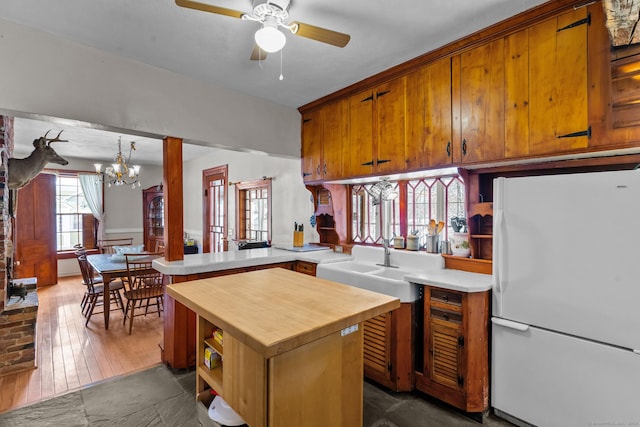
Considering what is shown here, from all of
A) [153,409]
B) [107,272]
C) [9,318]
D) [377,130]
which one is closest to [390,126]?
[377,130]

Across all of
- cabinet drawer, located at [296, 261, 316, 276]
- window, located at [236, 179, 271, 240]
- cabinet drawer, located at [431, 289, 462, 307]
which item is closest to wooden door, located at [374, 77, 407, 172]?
cabinet drawer, located at [431, 289, 462, 307]

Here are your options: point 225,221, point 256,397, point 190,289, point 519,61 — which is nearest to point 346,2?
point 519,61

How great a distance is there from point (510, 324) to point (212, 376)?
169 cm

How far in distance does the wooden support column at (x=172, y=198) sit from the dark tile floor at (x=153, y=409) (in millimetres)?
1009

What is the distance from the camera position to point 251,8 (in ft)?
5.60

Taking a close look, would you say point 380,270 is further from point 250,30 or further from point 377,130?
point 250,30

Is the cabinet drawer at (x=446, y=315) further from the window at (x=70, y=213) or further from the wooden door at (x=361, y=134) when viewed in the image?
the window at (x=70, y=213)

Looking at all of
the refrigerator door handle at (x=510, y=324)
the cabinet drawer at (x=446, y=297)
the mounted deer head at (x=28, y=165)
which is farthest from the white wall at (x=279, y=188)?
the mounted deer head at (x=28, y=165)

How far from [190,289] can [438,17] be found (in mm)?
2083

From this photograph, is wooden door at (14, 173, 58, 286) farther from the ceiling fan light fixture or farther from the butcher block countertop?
the ceiling fan light fixture

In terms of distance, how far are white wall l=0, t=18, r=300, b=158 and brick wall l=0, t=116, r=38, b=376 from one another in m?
0.84

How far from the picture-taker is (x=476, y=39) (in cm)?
205

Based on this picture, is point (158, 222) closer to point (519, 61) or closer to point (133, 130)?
point (133, 130)

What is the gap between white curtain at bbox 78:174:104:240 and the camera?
620 centimetres
